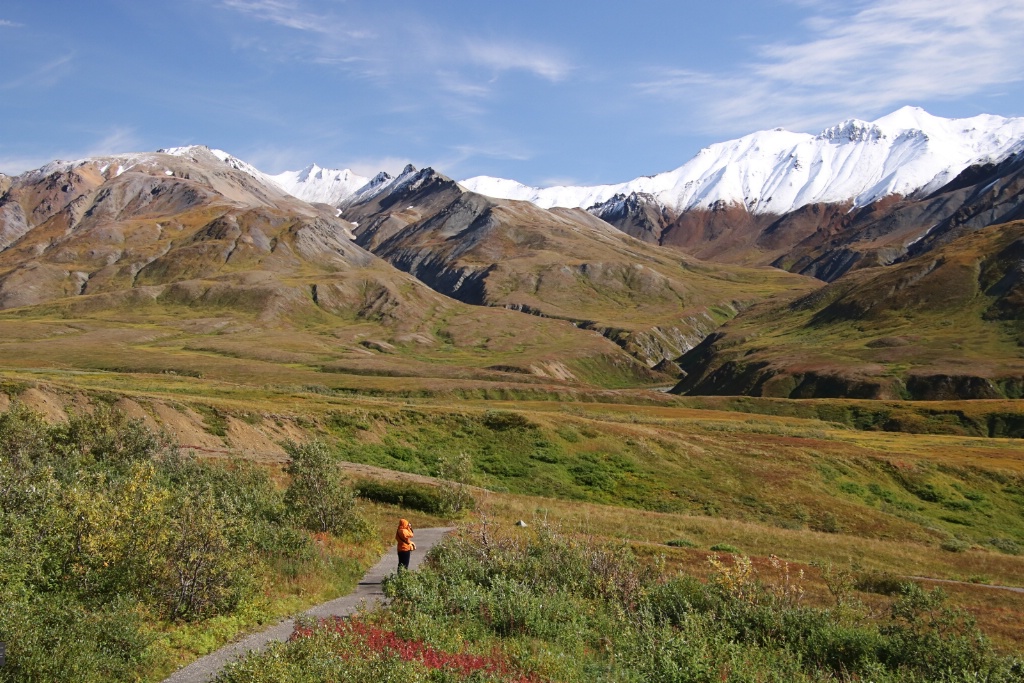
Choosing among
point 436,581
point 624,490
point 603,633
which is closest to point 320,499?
point 436,581

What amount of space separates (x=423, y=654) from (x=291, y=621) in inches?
229

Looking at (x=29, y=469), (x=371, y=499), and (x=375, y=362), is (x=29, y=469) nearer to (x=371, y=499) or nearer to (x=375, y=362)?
(x=371, y=499)

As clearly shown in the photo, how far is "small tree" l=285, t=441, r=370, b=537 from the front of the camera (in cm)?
2995

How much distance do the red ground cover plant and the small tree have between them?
1339cm

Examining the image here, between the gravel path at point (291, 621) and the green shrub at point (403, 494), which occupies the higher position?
the gravel path at point (291, 621)

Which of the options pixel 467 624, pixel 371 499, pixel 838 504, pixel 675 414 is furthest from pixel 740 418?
pixel 467 624

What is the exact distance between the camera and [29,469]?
22781mm

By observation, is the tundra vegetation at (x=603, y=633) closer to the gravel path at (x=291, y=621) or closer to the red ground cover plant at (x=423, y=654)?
the red ground cover plant at (x=423, y=654)

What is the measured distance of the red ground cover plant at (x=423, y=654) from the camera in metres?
14.4

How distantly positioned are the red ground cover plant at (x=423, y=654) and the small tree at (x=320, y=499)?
13390mm

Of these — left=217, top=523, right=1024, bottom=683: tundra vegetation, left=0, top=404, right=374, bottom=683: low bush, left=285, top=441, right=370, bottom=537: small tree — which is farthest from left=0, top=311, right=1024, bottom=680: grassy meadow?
left=217, top=523, right=1024, bottom=683: tundra vegetation

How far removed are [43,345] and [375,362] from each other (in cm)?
7657

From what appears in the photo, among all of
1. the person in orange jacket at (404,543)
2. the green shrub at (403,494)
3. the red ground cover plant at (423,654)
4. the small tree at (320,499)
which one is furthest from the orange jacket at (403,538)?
the green shrub at (403,494)

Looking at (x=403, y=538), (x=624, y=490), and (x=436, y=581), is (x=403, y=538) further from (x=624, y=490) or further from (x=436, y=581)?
(x=624, y=490)
